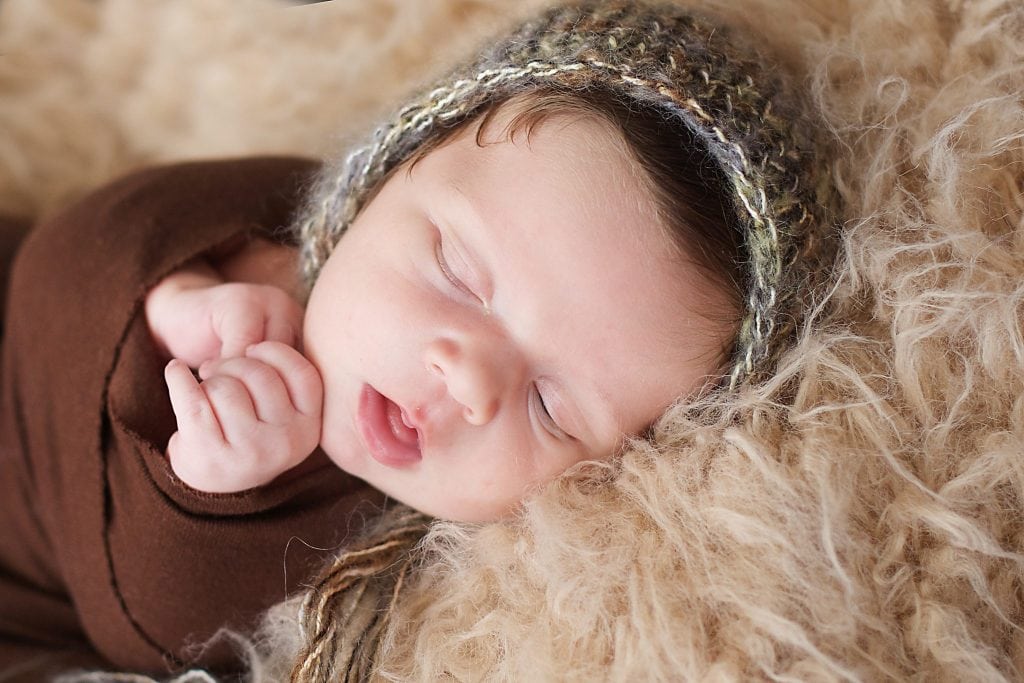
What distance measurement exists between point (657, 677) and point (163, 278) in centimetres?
93

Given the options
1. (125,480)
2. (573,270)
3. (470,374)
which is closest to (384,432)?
(470,374)

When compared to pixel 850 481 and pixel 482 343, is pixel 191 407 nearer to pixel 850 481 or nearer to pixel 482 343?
pixel 482 343

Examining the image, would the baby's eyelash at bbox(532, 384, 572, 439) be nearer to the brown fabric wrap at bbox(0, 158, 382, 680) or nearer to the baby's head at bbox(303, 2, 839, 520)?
the baby's head at bbox(303, 2, 839, 520)

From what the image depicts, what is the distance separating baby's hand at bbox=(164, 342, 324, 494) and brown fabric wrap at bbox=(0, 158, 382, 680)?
58 millimetres

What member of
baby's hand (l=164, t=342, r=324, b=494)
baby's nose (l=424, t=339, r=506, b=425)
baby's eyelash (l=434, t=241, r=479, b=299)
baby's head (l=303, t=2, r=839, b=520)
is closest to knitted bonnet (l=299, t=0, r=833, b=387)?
baby's head (l=303, t=2, r=839, b=520)

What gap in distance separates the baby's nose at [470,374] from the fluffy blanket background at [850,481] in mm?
132

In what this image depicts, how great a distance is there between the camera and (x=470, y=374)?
1.07 m

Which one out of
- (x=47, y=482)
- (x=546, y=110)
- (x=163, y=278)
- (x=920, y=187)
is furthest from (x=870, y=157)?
(x=47, y=482)

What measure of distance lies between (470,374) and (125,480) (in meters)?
0.57

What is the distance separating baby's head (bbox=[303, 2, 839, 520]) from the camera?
1.10m

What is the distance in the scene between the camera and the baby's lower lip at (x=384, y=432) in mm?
1142

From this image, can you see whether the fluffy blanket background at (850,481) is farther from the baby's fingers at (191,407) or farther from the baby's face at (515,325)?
the baby's fingers at (191,407)

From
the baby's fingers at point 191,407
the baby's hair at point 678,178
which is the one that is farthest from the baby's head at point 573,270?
the baby's fingers at point 191,407

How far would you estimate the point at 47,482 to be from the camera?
4.66ft
